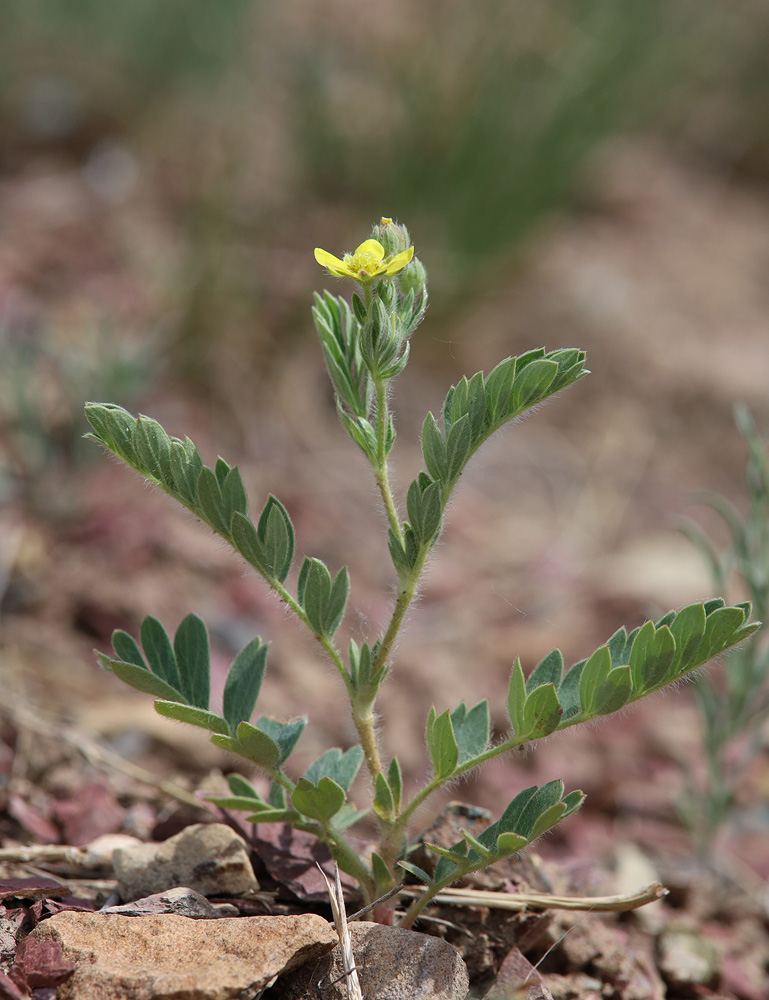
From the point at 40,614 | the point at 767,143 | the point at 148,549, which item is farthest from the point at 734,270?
the point at 40,614

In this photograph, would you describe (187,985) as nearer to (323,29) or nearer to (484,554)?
(484,554)

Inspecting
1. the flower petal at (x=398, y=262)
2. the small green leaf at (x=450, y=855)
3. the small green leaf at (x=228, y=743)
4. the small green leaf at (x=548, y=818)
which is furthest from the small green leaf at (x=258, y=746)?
the flower petal at (x=398, y=262)

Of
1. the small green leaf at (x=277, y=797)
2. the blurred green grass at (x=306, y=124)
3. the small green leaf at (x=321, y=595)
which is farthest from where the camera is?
the blurred green grass at (x=306, y=124)

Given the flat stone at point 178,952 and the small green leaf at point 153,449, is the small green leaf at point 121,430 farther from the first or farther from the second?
the flat stone at point 178,952

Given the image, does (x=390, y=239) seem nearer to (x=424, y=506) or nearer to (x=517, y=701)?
(x=424, y=506)

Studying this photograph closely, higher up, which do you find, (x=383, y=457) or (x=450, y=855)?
(x=383, y=457)

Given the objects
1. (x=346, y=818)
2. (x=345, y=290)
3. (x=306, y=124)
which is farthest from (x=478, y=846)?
(x=306, y=124)

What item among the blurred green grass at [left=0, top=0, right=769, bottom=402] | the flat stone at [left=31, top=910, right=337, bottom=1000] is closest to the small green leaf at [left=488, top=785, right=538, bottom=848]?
the flat stone at [left=31, top=910, right=337, bottom=1000]
